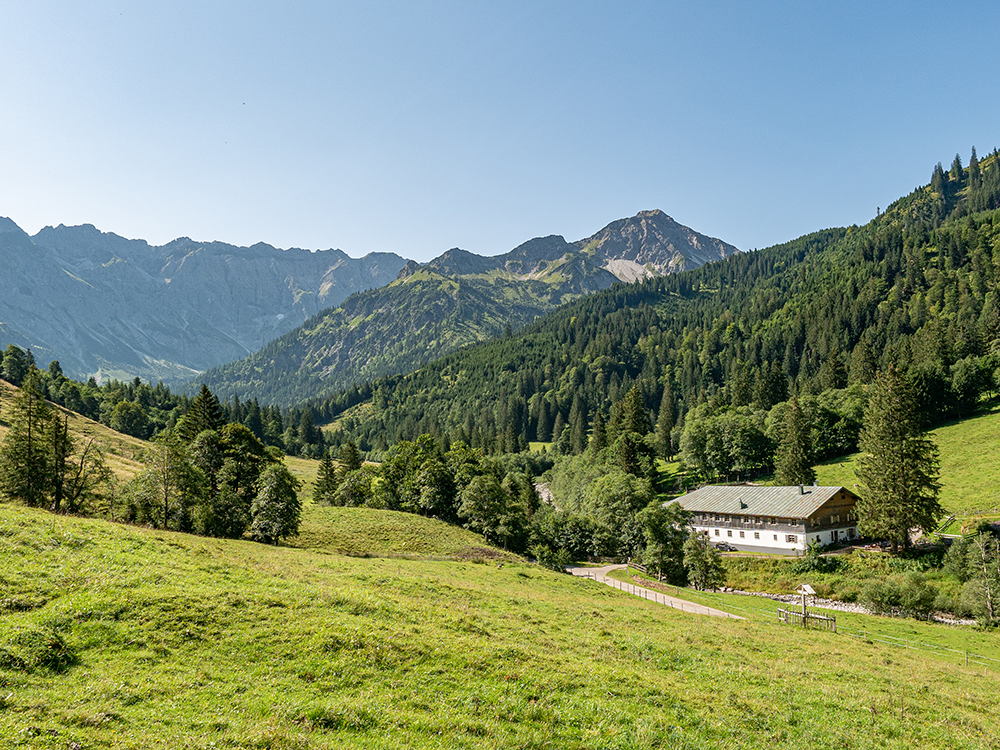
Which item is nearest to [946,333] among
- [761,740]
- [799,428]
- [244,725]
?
[799,428]

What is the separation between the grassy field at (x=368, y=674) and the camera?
1337 centimetres

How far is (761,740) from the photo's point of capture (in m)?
16.0

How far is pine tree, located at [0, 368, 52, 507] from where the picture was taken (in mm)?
46656

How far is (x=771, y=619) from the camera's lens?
4659 centimetres

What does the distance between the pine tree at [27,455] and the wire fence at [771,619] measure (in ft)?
194

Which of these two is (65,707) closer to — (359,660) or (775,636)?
(359,660)

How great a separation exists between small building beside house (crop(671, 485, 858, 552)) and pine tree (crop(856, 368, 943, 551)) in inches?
289

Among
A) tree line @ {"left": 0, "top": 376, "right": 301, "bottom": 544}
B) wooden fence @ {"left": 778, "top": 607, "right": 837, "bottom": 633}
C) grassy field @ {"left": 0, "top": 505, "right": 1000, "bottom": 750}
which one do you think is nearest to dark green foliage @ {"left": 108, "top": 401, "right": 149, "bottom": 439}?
tree line @ {"left": 0, "top": 376, "right": 301, "bottom": 544}

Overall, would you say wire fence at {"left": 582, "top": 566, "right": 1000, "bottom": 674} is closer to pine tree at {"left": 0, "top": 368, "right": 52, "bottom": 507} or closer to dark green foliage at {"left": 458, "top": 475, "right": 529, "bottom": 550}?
dark green foliage at {"left": 458, "top": 475, "right": 529, "bottom": 550}

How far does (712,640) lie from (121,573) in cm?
2895

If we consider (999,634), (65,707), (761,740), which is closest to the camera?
(65,707)

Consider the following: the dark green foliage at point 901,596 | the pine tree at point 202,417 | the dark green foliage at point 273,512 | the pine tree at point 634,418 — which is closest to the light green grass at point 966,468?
the dark green foliage at point 901,596

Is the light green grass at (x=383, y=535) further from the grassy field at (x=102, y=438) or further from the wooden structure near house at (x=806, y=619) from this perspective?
the grassy field at (x=102, y=438)

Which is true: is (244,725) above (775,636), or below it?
above
